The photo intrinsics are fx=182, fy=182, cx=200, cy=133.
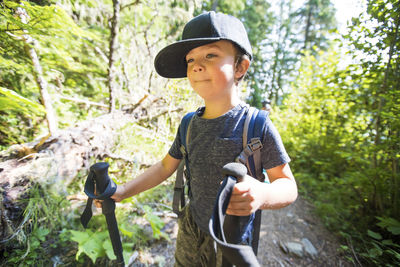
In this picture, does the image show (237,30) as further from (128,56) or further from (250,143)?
(128,56)

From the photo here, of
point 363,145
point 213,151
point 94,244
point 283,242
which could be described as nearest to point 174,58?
point 213,151

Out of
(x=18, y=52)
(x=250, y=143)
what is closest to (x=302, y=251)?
(x=250, y=143)

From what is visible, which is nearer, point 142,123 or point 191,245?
point 191,245

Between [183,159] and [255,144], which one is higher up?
[255,144]

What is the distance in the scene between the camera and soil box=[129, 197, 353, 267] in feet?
7.29

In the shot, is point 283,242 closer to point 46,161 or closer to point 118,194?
point 118,194

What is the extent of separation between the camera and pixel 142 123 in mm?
4512

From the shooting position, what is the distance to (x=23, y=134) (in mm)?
2920

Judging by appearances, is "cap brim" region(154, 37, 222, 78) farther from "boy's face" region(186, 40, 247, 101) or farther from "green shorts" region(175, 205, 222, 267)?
"green shorts" region(175, 205, 222, 267)

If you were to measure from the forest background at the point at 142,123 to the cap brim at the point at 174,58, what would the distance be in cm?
112

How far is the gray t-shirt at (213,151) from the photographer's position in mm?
1092

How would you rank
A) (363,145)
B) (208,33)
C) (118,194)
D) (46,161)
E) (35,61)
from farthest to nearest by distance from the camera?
(363,145), (35,61), (46,161), (118,194), (208,33)

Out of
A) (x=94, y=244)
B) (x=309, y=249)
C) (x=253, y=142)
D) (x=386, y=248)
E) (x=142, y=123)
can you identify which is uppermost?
(x=253, y=142)

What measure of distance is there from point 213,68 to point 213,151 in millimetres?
528
